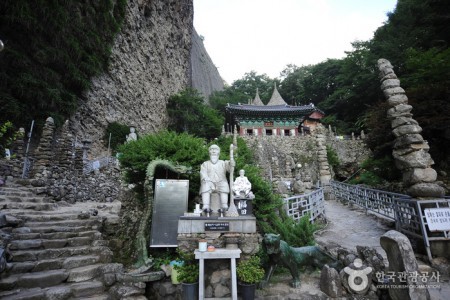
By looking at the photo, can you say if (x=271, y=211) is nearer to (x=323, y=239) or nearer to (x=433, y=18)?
(x=323, y=239)

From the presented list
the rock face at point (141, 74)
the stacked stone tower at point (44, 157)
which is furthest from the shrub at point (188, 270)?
the rock face at point (141, 74)

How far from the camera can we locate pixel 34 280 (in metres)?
3.71

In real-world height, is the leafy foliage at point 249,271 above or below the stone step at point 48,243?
below

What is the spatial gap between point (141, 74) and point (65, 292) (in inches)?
846

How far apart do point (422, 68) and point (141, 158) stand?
1410 cm

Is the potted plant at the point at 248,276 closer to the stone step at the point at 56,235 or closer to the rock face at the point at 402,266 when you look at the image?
the rock face at the point at 402,266

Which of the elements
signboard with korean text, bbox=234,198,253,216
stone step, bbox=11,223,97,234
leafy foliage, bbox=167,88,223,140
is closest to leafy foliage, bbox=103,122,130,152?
leafy foliage, bbox=167,88,223,140

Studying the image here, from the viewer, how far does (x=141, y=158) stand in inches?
234

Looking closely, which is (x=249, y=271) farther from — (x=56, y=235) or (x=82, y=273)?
(x=56, y=235)

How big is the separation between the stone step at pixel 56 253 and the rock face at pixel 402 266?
562 centimetres

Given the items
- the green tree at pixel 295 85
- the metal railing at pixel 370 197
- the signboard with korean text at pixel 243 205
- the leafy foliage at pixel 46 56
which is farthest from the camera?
the green tree at pixel 295 85

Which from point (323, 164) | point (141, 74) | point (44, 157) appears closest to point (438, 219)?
point (323, 164)

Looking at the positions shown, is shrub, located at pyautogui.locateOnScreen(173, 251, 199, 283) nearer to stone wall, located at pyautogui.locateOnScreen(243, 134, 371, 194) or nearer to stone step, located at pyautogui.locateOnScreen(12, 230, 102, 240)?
stone step, located at pyautogui.locateOnScreen(12, 230, 102, 240)

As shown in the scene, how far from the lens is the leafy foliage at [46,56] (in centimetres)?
1048
